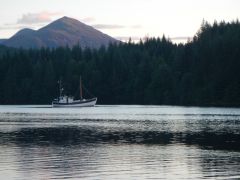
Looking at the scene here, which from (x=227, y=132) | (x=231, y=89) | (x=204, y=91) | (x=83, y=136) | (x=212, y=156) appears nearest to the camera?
(x=212, y=156)

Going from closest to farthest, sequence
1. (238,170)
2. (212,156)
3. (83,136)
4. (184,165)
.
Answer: (238,170) → (184,165) → (212,156) → (83,136)

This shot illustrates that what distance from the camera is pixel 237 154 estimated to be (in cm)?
4978

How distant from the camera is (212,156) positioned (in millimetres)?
48562

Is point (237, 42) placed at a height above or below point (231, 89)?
above

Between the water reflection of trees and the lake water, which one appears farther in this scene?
the water reflection of trees

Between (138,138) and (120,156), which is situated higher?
(138,138)

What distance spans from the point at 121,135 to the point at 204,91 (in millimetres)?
129318

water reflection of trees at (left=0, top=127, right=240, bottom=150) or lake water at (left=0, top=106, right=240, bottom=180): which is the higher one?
water reflection of trees at (left=0, top=127, right=240, bottom=150)

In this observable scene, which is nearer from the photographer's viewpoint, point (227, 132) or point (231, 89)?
point (227, 132)

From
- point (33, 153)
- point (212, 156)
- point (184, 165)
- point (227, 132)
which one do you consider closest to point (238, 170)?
point (184, 165)

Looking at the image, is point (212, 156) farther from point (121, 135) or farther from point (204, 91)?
point (204, 91)

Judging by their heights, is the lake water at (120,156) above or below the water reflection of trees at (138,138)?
below

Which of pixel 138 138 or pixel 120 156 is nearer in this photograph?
pixel 120 156

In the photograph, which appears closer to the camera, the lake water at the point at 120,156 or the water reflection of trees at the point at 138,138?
the lake water at the point at 120,156
